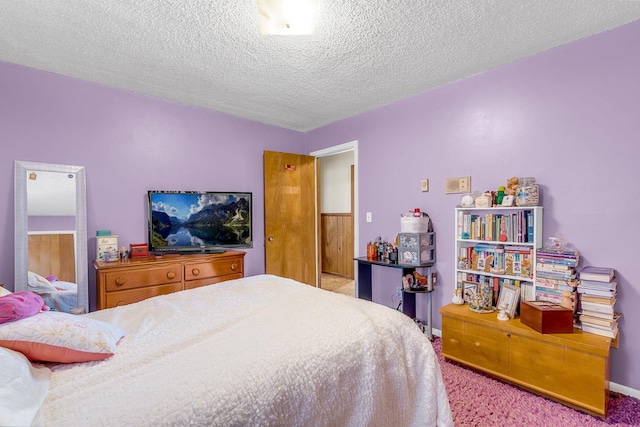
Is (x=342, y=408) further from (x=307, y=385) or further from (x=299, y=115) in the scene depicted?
(x=299, y=115)

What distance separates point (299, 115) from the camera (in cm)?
368

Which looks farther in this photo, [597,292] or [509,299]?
[509,299]

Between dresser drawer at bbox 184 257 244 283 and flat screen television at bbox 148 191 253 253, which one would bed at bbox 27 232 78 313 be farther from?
dresser drawer at bbox 184 257 244 283

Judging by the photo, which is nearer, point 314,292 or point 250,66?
point 314,292

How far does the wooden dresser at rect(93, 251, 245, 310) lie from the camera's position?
2.53 m

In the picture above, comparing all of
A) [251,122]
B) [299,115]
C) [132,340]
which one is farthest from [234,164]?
[132,340]

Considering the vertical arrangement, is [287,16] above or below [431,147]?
above

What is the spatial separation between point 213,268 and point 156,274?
519 millimetres

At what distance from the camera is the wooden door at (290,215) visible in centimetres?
391

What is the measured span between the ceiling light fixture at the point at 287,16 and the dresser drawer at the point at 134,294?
229 cm

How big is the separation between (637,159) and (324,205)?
4527 mm

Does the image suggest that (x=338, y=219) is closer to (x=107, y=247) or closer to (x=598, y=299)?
(x=107, y=247)

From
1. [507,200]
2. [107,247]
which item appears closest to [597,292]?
[507,200]

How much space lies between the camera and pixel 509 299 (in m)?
2.30
